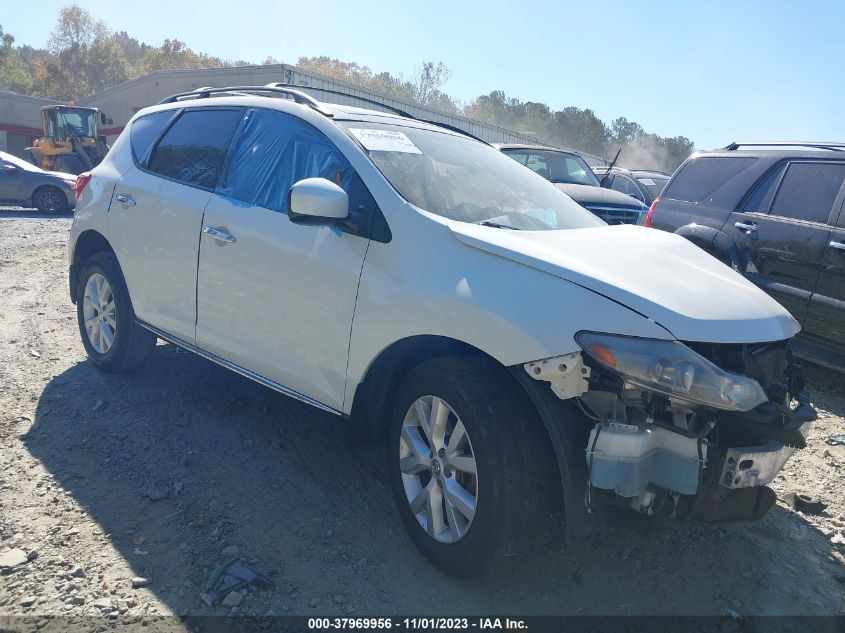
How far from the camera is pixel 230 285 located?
3.79 metres

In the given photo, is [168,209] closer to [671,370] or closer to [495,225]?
[495,225]

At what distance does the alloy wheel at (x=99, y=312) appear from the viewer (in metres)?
4.93

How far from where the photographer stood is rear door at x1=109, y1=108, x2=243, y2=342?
4.12 metres

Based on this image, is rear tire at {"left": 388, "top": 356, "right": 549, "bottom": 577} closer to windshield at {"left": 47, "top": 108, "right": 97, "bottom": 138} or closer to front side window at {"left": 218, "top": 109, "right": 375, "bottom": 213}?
front side window at {"left": 218, "top": 109, "right": 375, "bottom": 213}

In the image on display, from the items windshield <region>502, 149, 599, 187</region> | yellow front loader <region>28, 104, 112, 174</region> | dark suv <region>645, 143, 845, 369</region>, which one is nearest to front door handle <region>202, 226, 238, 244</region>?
dark suv <region>645, 143, 845, 369</region>

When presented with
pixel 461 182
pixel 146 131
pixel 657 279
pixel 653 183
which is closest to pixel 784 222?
pixel 461 182

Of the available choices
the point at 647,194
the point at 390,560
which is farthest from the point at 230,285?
the point at 647,194

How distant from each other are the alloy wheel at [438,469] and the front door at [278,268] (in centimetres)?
48

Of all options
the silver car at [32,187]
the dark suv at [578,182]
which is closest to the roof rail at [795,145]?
the dark suv at [578,182]

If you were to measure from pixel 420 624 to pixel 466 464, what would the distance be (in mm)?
632

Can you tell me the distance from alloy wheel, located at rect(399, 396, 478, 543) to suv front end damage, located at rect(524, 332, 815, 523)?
460 millimetres

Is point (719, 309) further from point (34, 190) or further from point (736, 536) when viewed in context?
point (34, 190)

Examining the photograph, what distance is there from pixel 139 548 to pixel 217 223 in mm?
1763

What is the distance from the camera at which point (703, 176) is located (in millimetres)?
6727
